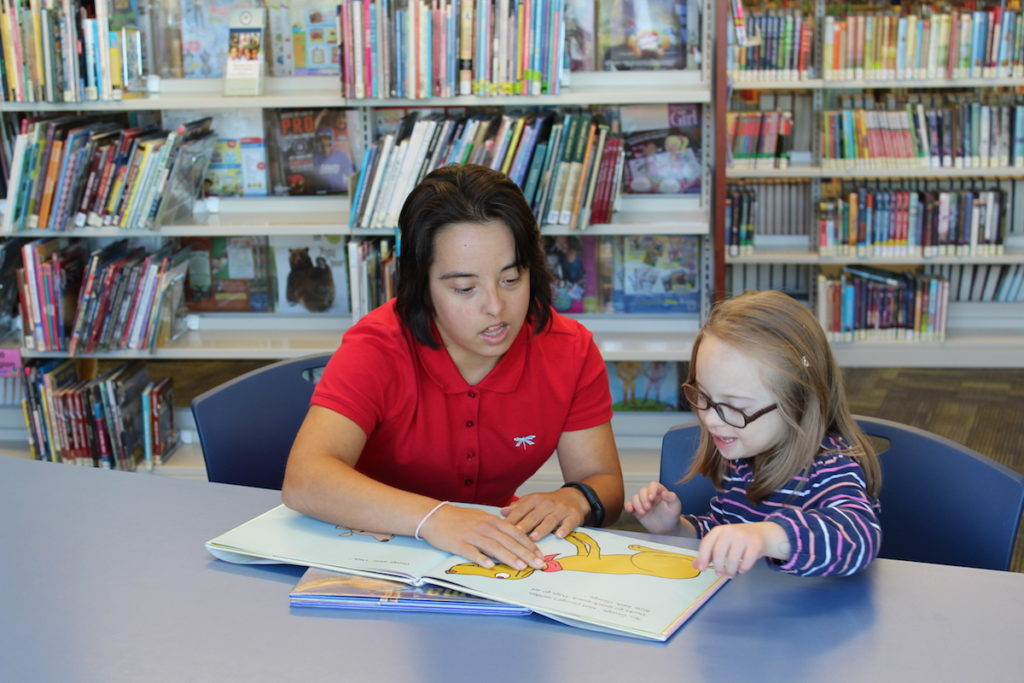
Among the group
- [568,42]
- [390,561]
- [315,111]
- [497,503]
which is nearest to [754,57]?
[568,42]

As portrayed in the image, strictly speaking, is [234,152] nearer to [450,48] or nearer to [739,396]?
[450,48]

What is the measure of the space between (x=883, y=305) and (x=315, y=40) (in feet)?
8.12

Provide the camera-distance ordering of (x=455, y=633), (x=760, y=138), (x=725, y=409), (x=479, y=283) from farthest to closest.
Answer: (x=760, y=138)
(x=479, y=283)
(x=725, y=409)
(x=455, y=633)

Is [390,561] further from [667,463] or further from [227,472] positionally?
[227,472]

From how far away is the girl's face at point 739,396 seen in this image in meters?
1.35

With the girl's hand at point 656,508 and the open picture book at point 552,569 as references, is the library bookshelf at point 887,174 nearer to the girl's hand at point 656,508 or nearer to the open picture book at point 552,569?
the girl's hand at point 656,508

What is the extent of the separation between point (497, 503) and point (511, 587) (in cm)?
58

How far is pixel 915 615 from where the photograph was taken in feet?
3.72

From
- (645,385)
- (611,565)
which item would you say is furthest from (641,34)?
(611,565)

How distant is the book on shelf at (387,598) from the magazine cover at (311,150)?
2.28m

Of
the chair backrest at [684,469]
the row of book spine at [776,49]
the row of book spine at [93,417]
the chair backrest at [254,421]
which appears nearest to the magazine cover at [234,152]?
the row of book spine at [93,417]

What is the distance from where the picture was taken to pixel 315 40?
326cm

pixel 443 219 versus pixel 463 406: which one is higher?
pixel 443 219

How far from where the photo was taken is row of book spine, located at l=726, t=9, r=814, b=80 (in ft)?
14.5
